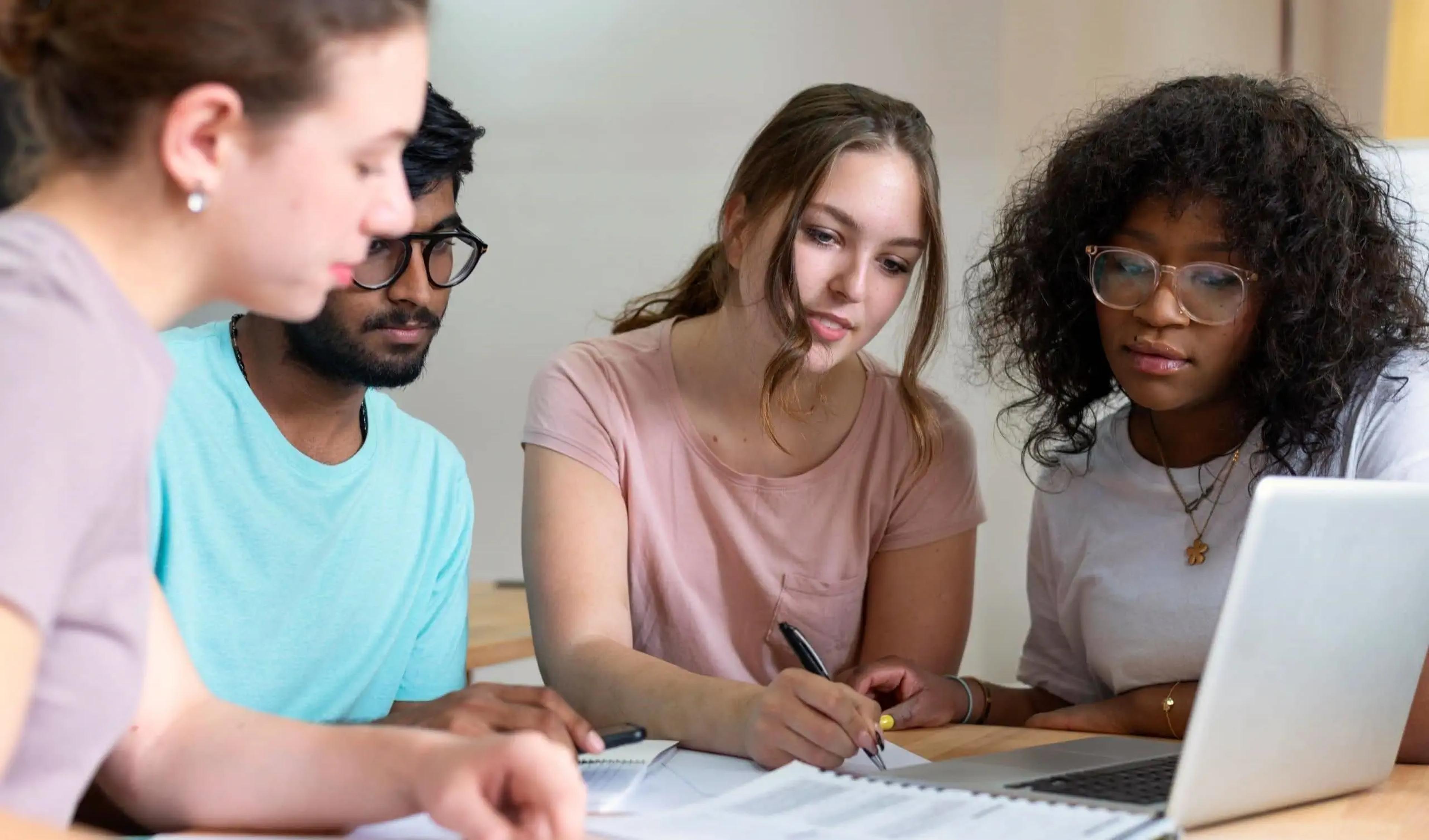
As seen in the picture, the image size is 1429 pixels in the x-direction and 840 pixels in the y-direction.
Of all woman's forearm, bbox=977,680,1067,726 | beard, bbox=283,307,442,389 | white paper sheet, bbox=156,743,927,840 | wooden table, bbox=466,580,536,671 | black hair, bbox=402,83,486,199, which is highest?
black hair, bbox=402,83,486,199

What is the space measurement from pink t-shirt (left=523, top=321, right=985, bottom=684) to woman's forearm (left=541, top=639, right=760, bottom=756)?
208 millimetres

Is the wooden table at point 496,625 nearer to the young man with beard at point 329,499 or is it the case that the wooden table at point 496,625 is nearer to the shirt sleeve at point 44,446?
the young man with beard at point 329,499

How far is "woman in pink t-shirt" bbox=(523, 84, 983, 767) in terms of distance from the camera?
152cm

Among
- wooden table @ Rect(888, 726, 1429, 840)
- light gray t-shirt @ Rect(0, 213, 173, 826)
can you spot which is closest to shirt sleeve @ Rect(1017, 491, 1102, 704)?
wooden table @ Rect(888, 726, 1429, 840)

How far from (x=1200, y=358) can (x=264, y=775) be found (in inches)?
39.6

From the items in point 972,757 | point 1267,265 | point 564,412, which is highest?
point 1267,265

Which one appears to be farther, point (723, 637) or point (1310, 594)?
point (723, 637)

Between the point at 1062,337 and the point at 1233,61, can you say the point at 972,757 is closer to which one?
the point at 1062,337

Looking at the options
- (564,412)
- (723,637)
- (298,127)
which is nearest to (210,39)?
(298,127)

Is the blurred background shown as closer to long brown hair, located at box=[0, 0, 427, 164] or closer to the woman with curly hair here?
the woman with curly hair

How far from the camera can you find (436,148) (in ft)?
4.92

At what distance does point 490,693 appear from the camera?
1229 mm

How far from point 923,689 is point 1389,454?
1.64ft

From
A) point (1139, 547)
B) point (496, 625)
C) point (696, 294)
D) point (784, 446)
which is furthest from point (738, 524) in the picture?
point (496, 625)
